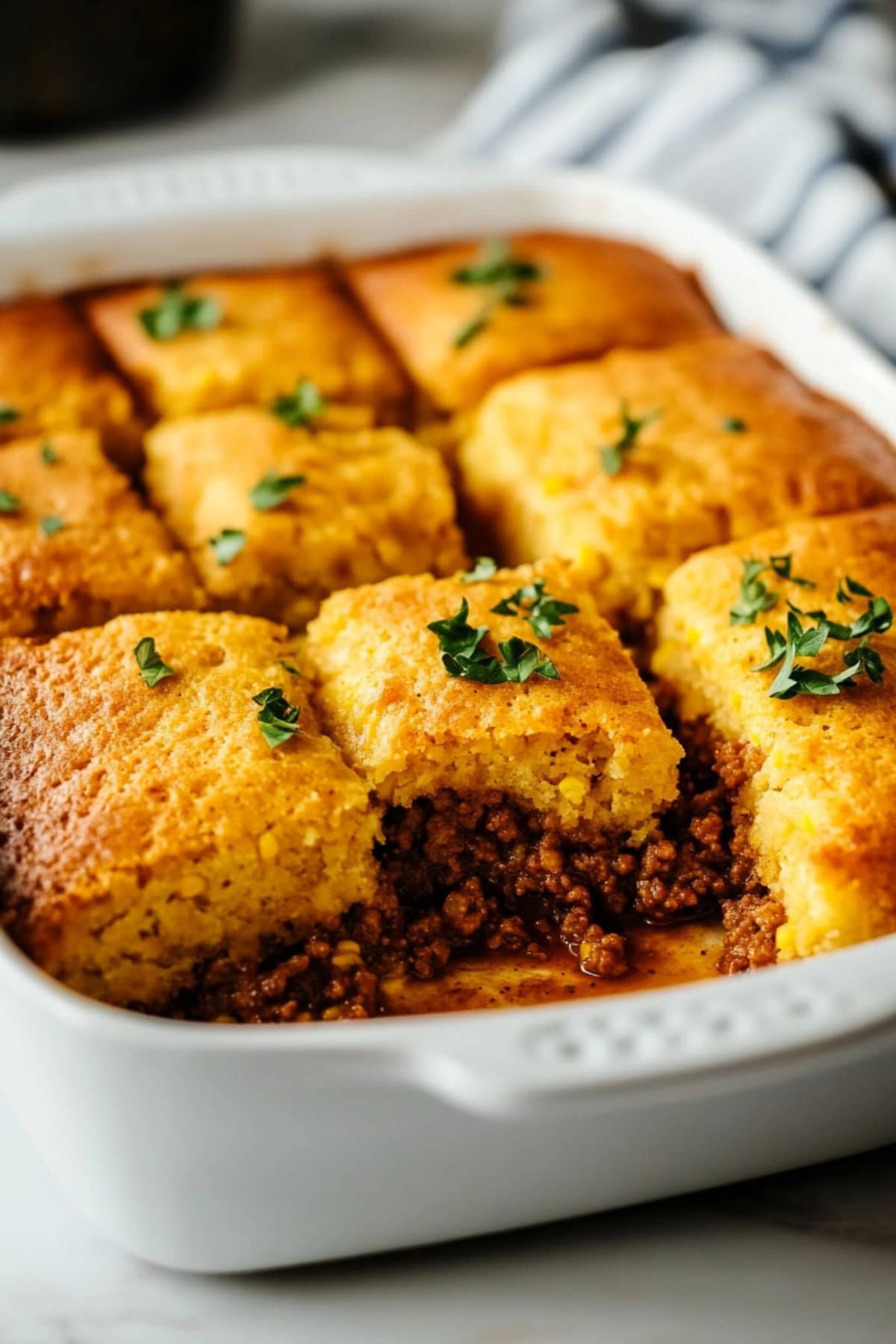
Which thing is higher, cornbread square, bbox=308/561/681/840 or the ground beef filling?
cornbread square, bbox=308/561/681/840

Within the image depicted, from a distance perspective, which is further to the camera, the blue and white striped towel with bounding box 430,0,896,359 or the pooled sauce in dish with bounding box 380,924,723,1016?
the blue and white striped towel with bounding box 430,0,896,359

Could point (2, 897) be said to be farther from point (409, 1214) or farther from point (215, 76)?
point (215, 76)

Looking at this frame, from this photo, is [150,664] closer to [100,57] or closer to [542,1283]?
[542,1283]

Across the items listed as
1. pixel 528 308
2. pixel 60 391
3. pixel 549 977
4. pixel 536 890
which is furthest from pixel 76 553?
pixel 528 308

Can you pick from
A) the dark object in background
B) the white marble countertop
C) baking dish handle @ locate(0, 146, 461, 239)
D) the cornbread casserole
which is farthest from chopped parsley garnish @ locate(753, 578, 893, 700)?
the dark object in background

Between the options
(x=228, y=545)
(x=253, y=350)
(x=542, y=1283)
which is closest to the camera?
(x=542, y=1283)

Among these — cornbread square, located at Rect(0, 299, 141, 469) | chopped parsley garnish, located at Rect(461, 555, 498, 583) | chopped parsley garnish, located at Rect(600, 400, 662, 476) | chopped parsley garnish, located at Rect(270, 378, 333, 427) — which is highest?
chopped parsley garnish, located at Rect(600, 400, 662, 476)

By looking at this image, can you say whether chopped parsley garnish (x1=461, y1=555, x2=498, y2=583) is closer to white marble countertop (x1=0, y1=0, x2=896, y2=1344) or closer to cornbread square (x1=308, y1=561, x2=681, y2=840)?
cornbread square (x1=308, y1=561, x2=681, y2=840)
